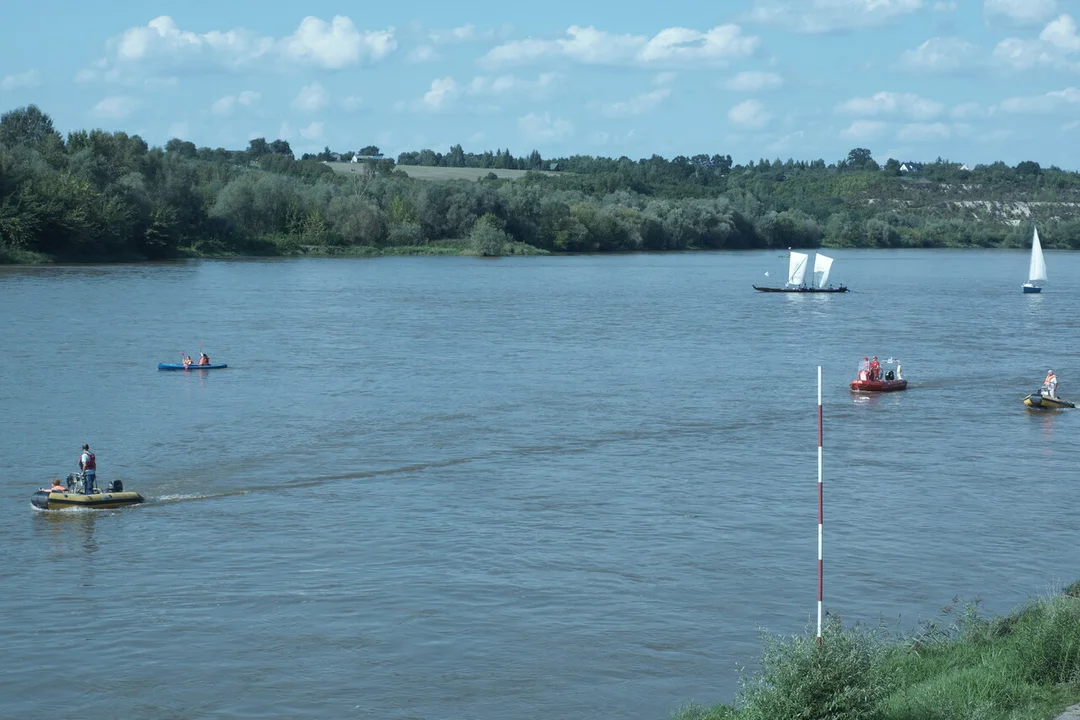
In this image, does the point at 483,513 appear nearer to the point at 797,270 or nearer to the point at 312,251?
the point at 797,270

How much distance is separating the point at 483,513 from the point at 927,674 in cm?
1087

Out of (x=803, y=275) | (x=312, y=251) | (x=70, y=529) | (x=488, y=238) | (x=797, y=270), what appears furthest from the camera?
(x=488, y=238)

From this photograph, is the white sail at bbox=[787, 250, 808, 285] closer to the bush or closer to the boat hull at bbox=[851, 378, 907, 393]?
the boat hull at bbox=[851, 378, 907, 393]

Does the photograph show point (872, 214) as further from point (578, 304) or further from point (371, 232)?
point (578, 304)

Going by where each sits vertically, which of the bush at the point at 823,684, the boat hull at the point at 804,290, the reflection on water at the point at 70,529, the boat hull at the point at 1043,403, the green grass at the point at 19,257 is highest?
the green grass at the point at 19,257

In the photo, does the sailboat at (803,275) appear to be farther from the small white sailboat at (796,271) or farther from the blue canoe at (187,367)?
the blue canoe at (187,367)

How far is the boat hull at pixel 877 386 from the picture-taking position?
36.9 meters

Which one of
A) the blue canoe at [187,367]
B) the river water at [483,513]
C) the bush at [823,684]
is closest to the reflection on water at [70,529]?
the river water at [483,513]

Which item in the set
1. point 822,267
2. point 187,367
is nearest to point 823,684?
point 187,367

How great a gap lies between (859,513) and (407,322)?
1414 inches

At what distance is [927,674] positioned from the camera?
11.8 m

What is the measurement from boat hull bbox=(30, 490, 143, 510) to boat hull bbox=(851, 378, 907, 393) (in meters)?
22.3

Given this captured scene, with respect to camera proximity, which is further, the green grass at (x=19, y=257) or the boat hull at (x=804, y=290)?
the green grass at (x=19, y=257)

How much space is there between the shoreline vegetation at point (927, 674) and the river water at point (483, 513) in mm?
1486
